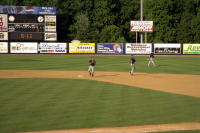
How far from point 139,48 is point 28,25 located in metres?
20.0

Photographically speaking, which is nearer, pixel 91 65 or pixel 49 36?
pixel 91 65

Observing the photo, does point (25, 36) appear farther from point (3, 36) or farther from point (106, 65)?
point (106, 65)

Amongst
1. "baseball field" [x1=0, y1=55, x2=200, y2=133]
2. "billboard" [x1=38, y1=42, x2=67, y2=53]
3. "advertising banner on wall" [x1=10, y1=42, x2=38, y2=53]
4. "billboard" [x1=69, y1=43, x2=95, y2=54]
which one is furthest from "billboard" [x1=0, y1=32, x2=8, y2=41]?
"baseball field" [x1=0, y1=55, x2=200, y2=133]

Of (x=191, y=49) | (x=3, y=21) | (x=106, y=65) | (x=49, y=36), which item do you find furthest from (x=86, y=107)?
(x=191, y=49)

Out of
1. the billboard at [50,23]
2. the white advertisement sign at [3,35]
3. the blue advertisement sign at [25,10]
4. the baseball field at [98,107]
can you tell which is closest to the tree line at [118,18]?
the billboard at [50,23]

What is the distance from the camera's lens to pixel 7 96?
16625 millimetres

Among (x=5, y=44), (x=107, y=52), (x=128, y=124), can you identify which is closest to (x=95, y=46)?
(x=107, y=52)

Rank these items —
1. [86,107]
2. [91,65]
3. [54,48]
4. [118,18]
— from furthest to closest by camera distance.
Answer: [118,18]
[54,48]
[91,65]
[86,107]

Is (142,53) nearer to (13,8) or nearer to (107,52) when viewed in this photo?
(107,52)

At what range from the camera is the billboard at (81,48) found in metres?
55.3

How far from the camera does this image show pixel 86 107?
14320 mm

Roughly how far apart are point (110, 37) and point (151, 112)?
64.2 m

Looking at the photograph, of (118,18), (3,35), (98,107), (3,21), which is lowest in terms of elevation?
(98,107)

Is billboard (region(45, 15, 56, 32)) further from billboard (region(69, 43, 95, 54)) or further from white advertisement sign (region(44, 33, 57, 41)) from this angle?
billboard (region(69, 43, 95, 54))
